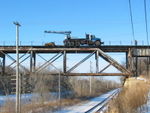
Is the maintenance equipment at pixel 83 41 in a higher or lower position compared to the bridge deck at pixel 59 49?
higher

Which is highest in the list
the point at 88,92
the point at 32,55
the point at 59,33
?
the point at 59,33

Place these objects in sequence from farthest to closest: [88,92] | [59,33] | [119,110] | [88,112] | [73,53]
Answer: [88,92]
[59,33]
[73,53]
[88,112]
[119,110]

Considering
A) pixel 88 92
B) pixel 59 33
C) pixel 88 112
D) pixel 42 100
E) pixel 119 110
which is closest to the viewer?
pixel 119 110

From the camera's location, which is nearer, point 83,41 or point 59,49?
point 59,49

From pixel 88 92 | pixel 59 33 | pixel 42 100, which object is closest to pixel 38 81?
pixel 42 100

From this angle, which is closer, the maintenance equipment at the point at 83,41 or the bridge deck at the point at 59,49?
the bridge deck at the point at 59,49

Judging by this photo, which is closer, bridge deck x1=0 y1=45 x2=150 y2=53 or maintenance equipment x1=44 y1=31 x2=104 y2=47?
bridge deck x1=0 y1=45 x2=150 y2=53

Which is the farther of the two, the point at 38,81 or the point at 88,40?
the point at 88,40

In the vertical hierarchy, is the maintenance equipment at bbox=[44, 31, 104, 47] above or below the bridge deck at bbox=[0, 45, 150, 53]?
above

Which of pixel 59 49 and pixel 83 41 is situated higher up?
pixel 83 41

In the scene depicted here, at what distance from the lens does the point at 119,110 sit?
55.5 feet

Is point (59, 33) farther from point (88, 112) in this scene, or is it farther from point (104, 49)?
point (88, 112)

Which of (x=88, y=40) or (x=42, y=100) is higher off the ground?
(x=88, y=40)

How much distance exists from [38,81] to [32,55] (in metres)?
7.62
